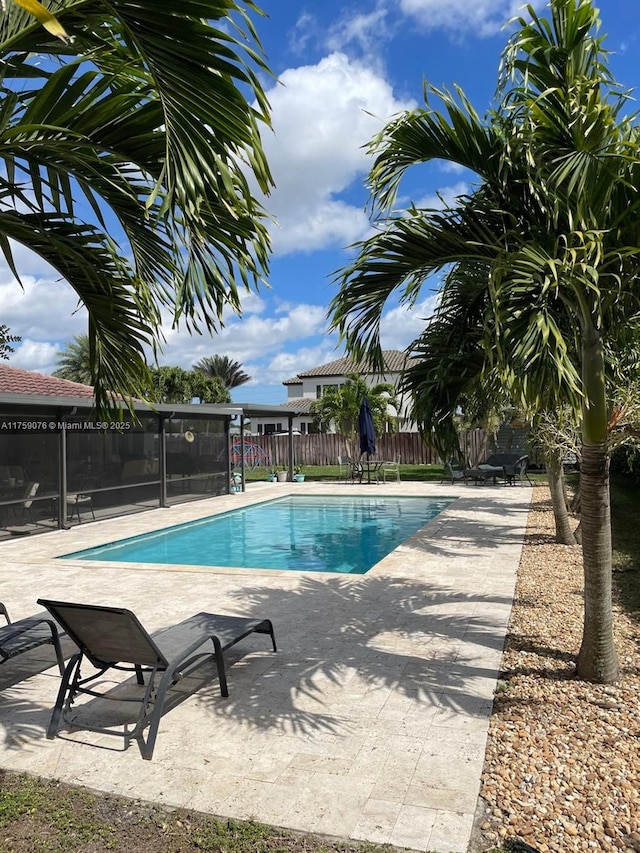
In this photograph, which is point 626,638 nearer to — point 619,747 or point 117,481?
point 619,747

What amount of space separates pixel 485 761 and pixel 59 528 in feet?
41.4

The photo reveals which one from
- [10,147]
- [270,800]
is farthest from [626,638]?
[10,147]

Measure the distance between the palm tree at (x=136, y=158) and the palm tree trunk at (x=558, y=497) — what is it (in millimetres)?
7756

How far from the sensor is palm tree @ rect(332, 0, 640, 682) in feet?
13.4

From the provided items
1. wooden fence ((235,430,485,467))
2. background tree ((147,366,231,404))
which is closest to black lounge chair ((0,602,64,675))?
wooden fence ((235,430,485,467))

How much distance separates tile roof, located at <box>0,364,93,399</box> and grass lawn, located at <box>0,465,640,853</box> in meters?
12.0

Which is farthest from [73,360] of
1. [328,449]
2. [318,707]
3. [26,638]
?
[318,707]

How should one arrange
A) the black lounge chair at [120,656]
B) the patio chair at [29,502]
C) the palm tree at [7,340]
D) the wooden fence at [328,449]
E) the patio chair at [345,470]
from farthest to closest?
1. the wooden fence at [328,449]
2. the patio chair at [345,470]
3. the patio chair at [29,502]
4. the palm tree at [7,340]
5. the black lounge chair at [120,656]

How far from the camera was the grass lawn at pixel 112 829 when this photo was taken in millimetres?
3092

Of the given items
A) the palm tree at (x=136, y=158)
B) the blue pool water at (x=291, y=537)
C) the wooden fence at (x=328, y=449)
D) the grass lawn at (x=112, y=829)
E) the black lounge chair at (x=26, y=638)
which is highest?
the palm tree at (x=136, y=158)

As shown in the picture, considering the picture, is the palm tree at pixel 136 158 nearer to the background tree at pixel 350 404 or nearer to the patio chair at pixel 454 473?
the patio chair at pixel 454 473

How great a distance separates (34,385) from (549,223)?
562 inches

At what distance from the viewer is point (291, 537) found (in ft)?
49.0

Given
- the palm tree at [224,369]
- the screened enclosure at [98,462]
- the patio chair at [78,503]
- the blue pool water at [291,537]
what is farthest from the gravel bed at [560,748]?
the palm tree at [224,369]
